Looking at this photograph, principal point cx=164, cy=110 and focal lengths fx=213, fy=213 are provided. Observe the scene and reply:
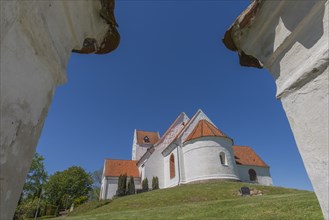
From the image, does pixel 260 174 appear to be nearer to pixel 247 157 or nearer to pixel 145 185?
pixel 247 157

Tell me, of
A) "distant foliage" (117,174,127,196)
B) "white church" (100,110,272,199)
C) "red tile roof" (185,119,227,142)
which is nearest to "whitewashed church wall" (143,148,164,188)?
"white church" (100,110,272,199)

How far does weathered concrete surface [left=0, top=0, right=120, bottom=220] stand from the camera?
4.04 ft

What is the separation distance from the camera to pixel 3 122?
1.20 meters

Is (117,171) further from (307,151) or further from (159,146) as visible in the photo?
(307,151)

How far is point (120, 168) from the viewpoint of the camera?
117 feet

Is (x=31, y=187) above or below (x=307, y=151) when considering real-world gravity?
above

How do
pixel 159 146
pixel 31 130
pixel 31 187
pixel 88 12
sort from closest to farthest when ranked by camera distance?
pixel 31 130, pixel 88 12, pixel 159 146, pixel 31 187

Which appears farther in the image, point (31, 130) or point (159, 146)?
point (159, 146)

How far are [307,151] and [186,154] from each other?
22556 millimetres

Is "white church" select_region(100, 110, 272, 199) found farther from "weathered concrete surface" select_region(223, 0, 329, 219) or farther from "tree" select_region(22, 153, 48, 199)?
"weathered concrete surface" select_region(223, 0, 329, 219)

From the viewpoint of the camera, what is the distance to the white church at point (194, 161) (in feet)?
72.0

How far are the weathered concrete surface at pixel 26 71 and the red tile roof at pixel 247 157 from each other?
31967mm

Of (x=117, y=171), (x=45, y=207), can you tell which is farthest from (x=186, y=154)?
(x=45, y=207)

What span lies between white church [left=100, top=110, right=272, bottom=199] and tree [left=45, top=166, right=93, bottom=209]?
12.1 metres
